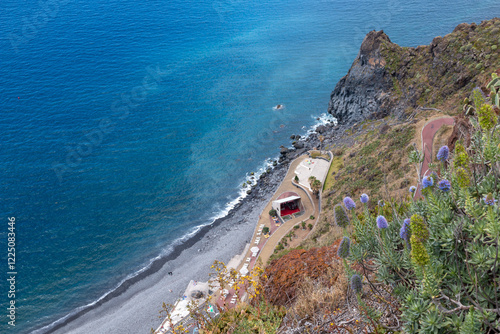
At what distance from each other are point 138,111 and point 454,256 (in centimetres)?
6283

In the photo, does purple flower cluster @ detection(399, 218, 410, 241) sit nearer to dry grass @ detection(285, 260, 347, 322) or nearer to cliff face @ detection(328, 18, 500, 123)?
dry grass @ detection(285, 260, 347, 322)

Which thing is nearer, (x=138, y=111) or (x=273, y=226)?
(x=273, y=226)

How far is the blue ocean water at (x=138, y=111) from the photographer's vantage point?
127 ft

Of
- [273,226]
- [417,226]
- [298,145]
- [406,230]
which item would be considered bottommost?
[273,226]

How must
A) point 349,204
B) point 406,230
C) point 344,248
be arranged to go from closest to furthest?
point 406,230 < point 344,248 < point 349,204

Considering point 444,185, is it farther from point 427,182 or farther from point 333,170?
point 333,170

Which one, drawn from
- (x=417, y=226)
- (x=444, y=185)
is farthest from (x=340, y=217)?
(x=417, y=226)

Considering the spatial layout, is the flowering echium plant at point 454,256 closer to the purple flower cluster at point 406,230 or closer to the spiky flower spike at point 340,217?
the purple flower cluster at point 406,230

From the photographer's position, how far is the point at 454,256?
4434 millimetres

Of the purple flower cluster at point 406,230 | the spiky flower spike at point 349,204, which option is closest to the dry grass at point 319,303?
the spiky flower spike at point 349,204

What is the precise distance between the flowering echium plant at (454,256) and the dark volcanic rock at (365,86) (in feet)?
157

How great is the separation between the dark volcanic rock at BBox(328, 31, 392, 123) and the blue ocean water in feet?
20.1

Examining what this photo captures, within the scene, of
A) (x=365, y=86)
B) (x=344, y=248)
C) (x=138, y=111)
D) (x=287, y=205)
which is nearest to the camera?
(x=344, y=248)

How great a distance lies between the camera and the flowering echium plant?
379 centimetres
